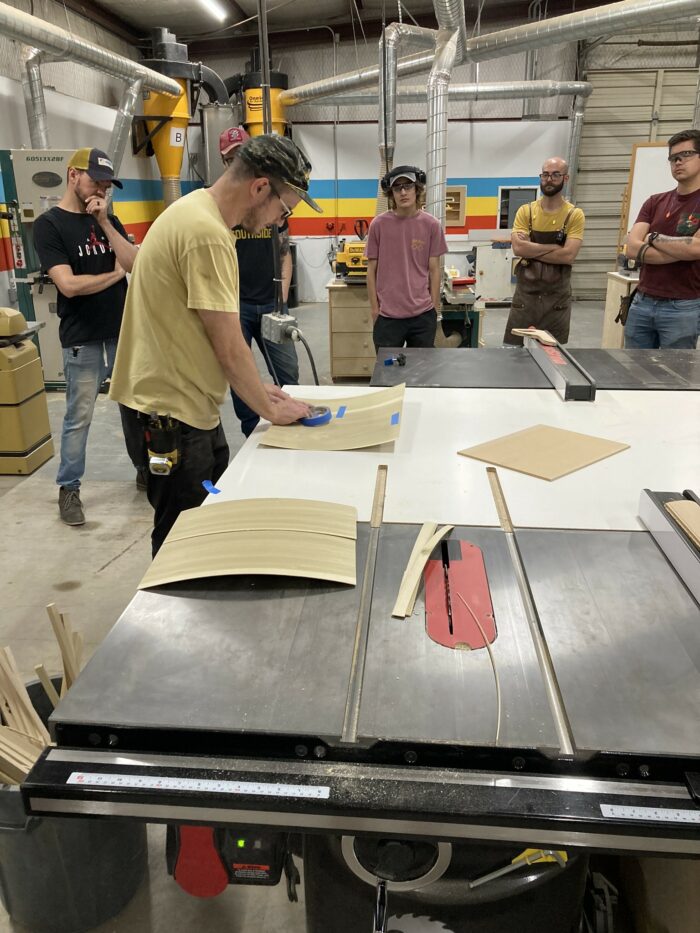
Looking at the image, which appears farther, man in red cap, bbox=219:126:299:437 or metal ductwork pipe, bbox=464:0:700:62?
metal ductwork pipe, bbox=464:0:700:62

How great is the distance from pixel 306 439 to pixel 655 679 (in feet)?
3.28

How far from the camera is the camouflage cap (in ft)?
4.65

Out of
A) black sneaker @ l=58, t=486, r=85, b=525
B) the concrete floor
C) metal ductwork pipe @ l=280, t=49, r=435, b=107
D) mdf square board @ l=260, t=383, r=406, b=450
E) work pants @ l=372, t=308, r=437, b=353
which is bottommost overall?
the concrete floor

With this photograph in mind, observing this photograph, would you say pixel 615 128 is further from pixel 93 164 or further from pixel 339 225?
pixel 93 164

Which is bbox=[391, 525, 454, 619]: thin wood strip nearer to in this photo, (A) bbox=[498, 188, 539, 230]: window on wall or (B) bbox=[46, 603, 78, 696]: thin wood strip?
(B) bbox=[46, 603, 78, 696]: thin wood strip

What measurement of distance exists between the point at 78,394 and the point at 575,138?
684 centimetres

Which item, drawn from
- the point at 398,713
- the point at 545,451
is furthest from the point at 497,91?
the point at 398,713

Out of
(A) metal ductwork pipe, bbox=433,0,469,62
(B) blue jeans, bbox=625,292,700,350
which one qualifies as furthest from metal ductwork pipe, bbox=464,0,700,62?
(B) blue jeans, bbox=625,292,700,350

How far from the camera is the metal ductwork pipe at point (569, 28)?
4.74m

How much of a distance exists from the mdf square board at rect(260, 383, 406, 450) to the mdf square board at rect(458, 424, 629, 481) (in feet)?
0.68

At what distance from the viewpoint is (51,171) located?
4.37 m

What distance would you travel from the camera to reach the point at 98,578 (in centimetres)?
255

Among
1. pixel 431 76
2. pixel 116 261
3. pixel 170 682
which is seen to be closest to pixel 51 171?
pixel 116 261

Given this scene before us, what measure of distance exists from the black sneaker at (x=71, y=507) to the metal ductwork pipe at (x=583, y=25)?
4.58 meters
